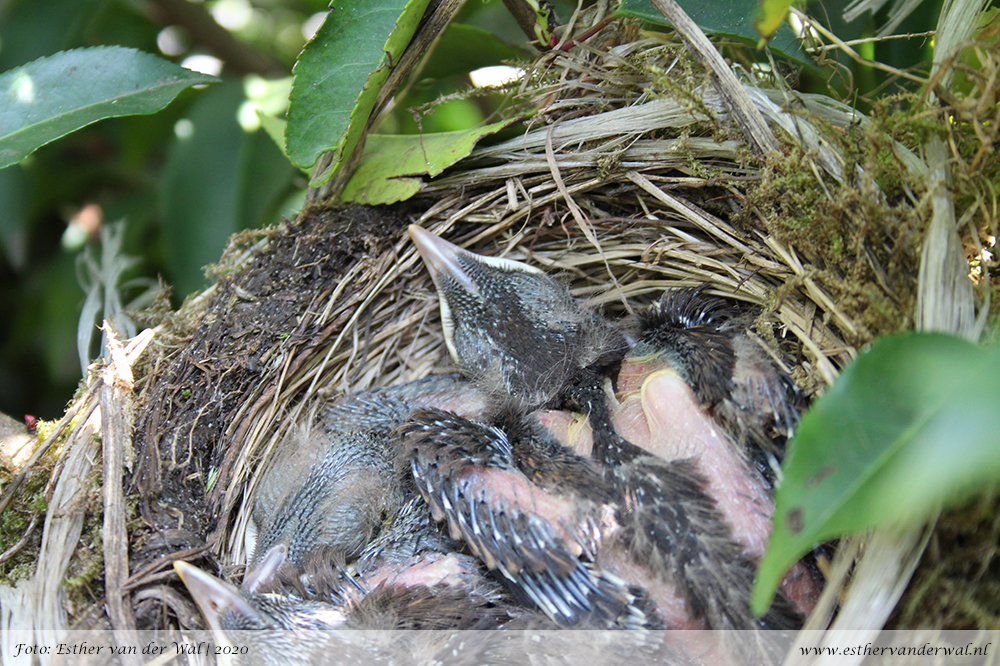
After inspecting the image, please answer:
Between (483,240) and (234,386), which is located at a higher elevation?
(483,240)

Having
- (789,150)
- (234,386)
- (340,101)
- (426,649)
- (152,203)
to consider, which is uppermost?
(340,101)

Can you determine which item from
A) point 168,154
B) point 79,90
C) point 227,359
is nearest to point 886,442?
point 227,359

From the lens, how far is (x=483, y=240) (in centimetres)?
125

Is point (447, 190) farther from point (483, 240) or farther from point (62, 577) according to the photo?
point (62, 577)

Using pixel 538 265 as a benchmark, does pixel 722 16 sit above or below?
above

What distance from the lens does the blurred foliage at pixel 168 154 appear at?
3.92ft

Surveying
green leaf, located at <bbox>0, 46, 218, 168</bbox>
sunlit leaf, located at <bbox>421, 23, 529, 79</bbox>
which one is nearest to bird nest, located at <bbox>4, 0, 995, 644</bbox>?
sunlit leaf, located at <bbox>421, 23, 529, 79</bbox>

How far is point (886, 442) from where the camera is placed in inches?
Result: 19.2

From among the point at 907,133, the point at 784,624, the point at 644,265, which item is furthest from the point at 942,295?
the point at 644,265

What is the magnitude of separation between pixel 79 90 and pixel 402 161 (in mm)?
511

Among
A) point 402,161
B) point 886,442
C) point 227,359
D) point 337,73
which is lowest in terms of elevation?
point 227,359

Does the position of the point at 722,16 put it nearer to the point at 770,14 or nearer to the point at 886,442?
the point at 770,14

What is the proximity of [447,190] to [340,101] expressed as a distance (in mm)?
293

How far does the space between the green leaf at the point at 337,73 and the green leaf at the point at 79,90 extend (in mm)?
176
